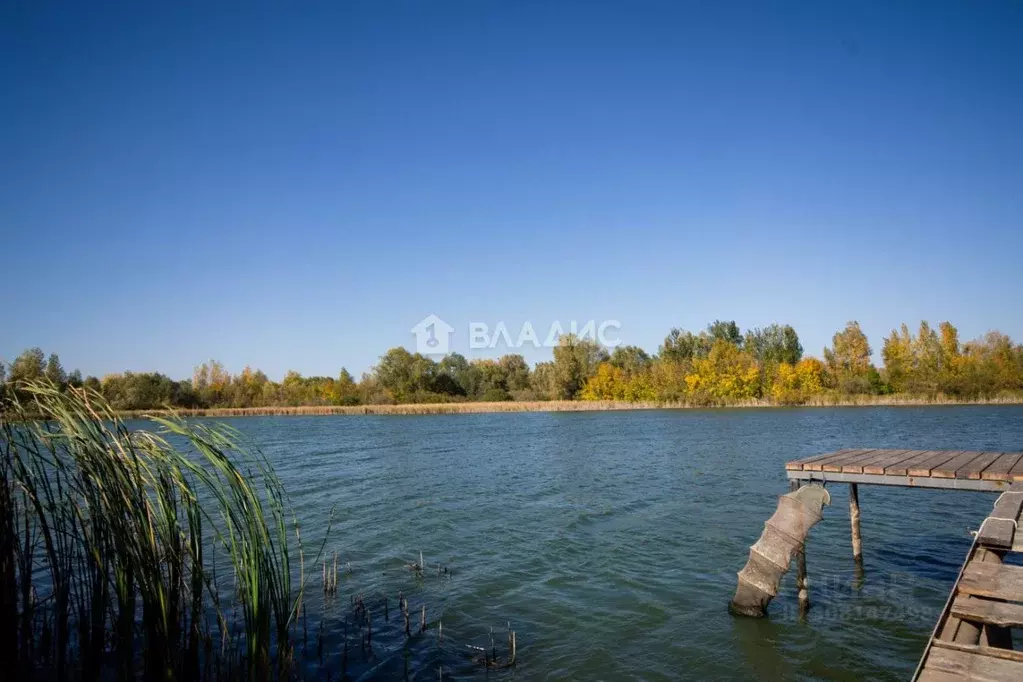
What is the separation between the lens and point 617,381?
3698 inches

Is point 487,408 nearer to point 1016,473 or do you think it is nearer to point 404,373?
point 404,373

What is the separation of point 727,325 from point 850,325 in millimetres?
35993

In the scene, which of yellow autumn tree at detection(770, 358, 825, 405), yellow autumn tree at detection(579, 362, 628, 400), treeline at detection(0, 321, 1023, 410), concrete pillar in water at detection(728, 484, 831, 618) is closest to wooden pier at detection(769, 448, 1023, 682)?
concrete pillar in water at detection(728, 484, 831, 618)

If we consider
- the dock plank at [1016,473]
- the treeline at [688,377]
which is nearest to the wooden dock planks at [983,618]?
the dock plank at [1016,473]

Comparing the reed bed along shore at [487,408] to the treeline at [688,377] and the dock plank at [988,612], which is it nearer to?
the treeline at [688,377]

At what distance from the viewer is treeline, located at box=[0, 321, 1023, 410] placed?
223ft

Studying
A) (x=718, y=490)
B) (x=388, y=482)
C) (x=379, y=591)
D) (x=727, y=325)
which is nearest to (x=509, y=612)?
(x=379, y=591)

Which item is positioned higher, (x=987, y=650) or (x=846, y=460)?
(x=846, y=460)

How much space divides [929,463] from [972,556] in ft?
12.9

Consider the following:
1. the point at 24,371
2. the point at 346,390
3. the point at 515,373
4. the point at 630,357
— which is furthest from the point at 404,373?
the point at 24,371

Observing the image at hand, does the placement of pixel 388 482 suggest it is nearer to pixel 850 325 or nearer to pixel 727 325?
pixel 850 325

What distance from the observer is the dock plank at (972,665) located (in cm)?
328

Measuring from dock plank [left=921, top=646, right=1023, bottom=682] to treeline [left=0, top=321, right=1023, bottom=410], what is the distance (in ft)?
188

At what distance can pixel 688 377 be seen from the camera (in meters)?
82.6
